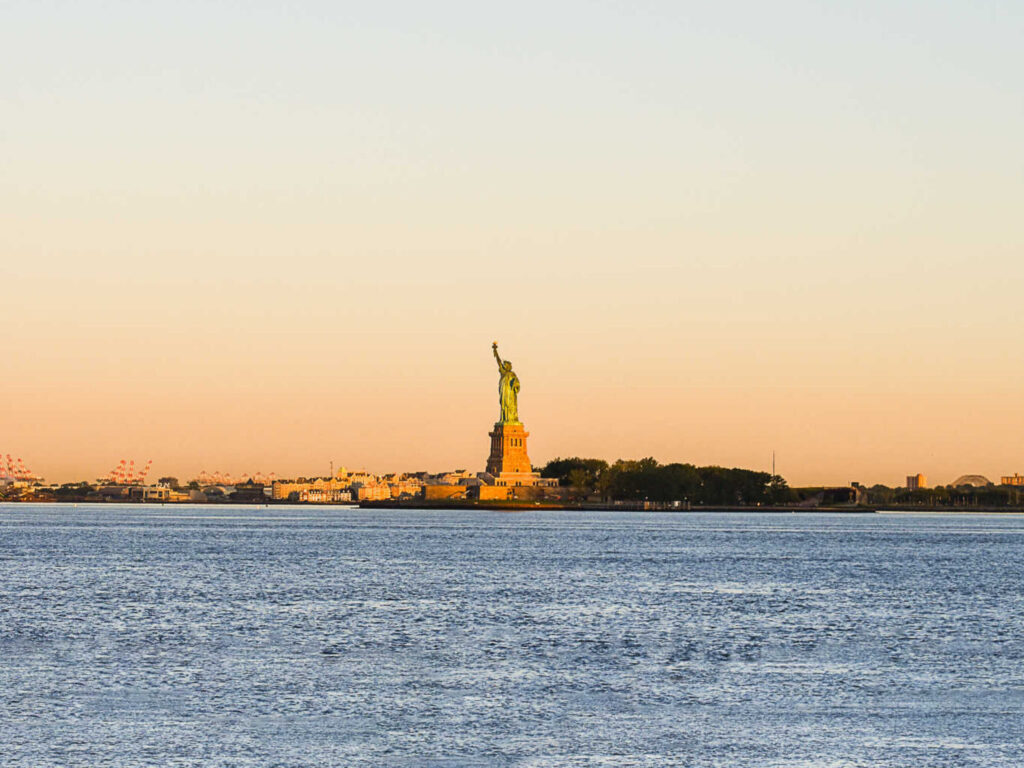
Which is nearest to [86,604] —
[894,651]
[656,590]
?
[656,590]

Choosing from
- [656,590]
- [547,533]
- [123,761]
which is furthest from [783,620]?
[547,533]

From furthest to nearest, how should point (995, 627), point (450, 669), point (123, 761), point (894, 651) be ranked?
point (995, 627) < point (894, 651) < point (450, 669) < point (123, 761)

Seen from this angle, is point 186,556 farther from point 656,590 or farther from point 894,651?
point 894,651

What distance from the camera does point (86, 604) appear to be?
5062 cm

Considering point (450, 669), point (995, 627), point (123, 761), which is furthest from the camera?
point (995, 627)

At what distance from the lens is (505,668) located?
34.3 m

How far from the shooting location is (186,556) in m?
88.4

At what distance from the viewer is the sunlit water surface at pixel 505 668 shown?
80.8 feet

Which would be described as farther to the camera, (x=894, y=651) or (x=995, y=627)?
(x=995, y=627)

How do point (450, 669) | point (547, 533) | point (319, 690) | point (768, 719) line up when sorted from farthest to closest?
1. point (547, 533)
2. point (450, 669)
3. point (319, 690)
4. point (768, 719)

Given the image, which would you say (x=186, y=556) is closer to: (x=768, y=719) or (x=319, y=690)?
(x=319, y=690)

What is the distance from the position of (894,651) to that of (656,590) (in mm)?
21781

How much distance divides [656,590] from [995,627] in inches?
668

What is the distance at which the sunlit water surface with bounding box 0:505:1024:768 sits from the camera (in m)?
24.6
